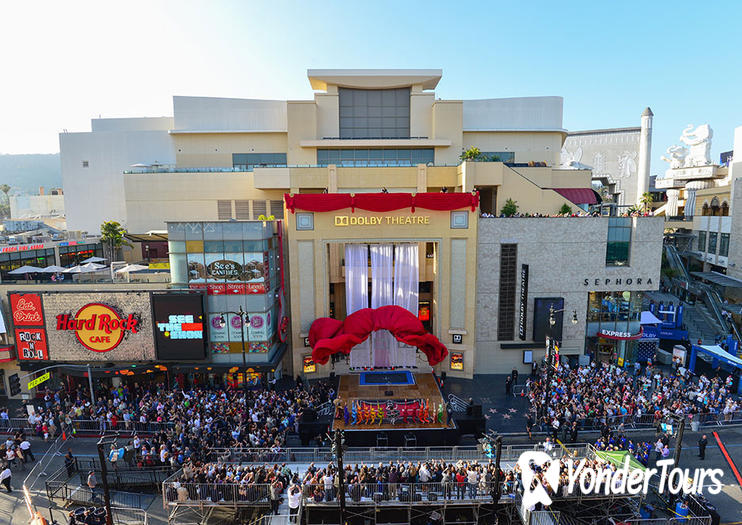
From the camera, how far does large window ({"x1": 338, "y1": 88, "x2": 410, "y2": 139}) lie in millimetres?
42906

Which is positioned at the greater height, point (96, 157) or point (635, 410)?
point (96, 157)

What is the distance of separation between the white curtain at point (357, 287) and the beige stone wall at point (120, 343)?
13.1m

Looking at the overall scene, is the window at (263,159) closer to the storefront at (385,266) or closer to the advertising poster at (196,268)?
the storefront at (385,266)

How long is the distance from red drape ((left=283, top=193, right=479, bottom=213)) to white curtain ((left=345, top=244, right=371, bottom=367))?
130 inches

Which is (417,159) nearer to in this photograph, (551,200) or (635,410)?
(551,200)

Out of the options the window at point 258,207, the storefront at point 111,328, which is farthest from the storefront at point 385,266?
the window at point 258,207

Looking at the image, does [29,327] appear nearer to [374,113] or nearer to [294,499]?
[294,499]

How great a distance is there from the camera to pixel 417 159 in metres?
42.9

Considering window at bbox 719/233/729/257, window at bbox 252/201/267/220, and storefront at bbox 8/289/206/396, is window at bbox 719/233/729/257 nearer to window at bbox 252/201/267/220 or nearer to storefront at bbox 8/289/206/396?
window at bbox 252/201/267/220

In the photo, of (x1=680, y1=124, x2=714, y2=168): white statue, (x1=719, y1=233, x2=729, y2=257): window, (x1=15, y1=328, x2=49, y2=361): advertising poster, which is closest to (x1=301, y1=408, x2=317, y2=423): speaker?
(x1=15, y1=328, x2=49, y2=361): advertising poster

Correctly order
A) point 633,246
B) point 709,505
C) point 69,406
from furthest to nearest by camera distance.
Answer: point 633,246, point 69,406, point 709,505

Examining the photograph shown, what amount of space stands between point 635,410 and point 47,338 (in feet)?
118

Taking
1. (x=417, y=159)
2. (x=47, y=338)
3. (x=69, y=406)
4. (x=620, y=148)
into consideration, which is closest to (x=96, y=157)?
(x=47, y=338)

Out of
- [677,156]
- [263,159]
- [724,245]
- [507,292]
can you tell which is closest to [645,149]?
[677,156]
